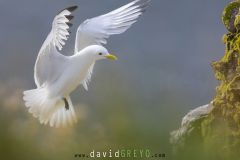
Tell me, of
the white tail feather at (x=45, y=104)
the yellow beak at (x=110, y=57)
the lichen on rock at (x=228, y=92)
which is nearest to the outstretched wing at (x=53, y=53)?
the white tail feather at (x=45, y=104)

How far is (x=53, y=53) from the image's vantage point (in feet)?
11.6

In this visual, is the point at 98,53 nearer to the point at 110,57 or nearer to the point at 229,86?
the point at 110,57

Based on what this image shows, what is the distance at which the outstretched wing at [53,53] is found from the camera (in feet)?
10.5

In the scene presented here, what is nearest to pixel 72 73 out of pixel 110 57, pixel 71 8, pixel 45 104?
pixel 45 104

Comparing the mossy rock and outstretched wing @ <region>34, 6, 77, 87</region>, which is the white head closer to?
outstretched wing @ <region>34, 6, 77, 87</region>

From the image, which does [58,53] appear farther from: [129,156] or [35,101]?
[129,156]

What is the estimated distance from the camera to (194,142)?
996 millimetres

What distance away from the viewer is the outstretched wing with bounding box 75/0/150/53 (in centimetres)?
413

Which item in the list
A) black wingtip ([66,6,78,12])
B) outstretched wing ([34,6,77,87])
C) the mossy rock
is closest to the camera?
black wingtip ([66,6,78,12])

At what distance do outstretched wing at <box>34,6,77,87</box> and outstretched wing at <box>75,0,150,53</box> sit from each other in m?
0.54

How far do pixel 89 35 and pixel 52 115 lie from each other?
100cm

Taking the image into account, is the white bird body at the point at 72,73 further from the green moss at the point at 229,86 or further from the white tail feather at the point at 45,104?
the green moss at the point at 229,86

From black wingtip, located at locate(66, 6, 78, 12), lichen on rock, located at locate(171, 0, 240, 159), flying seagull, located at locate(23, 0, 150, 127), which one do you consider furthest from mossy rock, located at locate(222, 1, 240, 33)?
black wingtip, located at locate(66, 6, 78, 12)

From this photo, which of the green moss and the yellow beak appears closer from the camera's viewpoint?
the yellow beak
